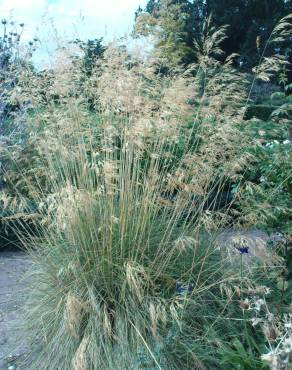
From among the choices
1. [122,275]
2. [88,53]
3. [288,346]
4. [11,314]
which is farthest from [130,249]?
[88,53]

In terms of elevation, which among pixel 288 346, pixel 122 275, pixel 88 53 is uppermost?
pixel 88 53

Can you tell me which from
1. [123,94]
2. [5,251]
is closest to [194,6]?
[5,251]

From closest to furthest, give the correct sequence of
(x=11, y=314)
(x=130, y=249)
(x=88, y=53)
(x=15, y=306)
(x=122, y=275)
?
(x=122, y=275)
(x=130, y=249)
(x=11, y=314)
(x=15, y=306)
(x=88, y=53)

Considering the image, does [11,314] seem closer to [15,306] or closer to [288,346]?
[15,306]

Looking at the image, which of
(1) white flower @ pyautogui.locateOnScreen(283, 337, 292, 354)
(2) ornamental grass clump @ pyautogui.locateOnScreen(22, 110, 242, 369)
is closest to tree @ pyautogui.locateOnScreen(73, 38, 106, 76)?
(2) ornamental grass clump @ pyautogui.locateOnScreen(22, 110, 242, 369)

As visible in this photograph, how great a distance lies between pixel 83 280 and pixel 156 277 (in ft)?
1.45

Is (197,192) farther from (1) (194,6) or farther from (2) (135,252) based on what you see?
(1) (194,6)

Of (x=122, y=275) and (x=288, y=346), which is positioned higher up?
(x=288, y=346)

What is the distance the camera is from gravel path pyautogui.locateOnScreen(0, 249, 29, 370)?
276 cm

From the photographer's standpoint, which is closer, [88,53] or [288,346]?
[288,346]

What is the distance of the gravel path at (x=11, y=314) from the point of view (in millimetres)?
2762

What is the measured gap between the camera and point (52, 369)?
2461 mm

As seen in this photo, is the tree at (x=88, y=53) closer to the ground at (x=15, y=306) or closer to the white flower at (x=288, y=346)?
the ground at (x=15, y=306)

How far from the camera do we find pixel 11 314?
335 centimetres
